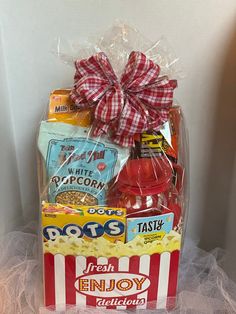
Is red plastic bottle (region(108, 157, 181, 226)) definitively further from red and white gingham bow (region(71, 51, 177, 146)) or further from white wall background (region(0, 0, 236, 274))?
white wall background (region(0, 0, 236, 274))

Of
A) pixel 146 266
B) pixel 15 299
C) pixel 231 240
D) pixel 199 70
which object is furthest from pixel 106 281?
pixel 199 70

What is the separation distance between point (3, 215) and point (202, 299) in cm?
42

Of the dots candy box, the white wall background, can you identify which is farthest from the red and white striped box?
the white wall background

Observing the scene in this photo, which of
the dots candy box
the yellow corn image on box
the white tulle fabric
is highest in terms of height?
the yellow corn image on box

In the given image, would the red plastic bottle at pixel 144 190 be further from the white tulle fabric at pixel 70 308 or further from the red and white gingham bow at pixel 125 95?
the white tulle fabric at pixel 70 308

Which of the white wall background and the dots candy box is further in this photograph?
the white wall background

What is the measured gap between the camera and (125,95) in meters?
0.71

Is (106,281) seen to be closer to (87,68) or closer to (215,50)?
(87,68)

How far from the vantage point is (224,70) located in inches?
34.5

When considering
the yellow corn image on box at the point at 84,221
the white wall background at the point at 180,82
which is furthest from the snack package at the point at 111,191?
the white wall background at the point at 180,82

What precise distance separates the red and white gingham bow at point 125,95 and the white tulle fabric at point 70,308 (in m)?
0.29

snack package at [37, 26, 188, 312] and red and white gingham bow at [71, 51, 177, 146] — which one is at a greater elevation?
red and white gingham bow at [71, 51, 177, 146]

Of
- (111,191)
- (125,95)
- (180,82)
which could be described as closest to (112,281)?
(111,191)

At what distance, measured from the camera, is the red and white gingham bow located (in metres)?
0.69
